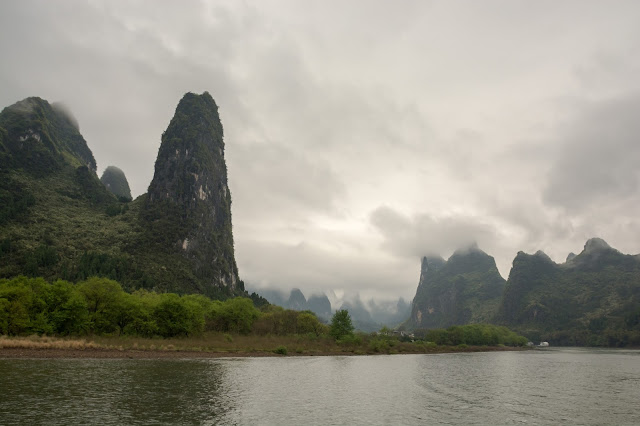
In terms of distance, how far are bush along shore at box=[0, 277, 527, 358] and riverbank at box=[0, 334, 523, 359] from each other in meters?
0.15

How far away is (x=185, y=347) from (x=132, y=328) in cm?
1776

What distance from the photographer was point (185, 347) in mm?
98375

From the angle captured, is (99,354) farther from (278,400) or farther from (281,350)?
(278,400)

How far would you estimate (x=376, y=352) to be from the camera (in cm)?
14988

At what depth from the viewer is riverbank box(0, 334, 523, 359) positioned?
71.0m

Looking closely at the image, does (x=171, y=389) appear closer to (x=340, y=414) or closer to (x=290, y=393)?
(x=290, y=393)

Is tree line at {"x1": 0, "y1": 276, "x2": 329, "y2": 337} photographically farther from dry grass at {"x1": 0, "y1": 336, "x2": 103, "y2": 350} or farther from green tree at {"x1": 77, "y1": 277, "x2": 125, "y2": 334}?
dry grass at {"x1": 0, "y1": 336, "x2": 103, "y2": 350}

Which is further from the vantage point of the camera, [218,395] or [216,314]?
[216,314]

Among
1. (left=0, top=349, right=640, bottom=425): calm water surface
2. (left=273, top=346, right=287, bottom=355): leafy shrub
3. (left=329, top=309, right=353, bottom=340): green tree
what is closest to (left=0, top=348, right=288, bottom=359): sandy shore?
(left=0, top=349, right=640, bottom=425): calm water surface

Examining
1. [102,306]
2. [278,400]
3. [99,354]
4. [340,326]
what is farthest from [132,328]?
[278,400]

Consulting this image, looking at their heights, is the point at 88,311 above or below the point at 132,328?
above

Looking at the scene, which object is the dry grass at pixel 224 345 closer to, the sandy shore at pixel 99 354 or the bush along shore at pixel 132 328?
the bush along shore at pixel 132 328

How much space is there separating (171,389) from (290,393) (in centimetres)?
1207

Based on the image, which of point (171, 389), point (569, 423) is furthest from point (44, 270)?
point (569, 423)
